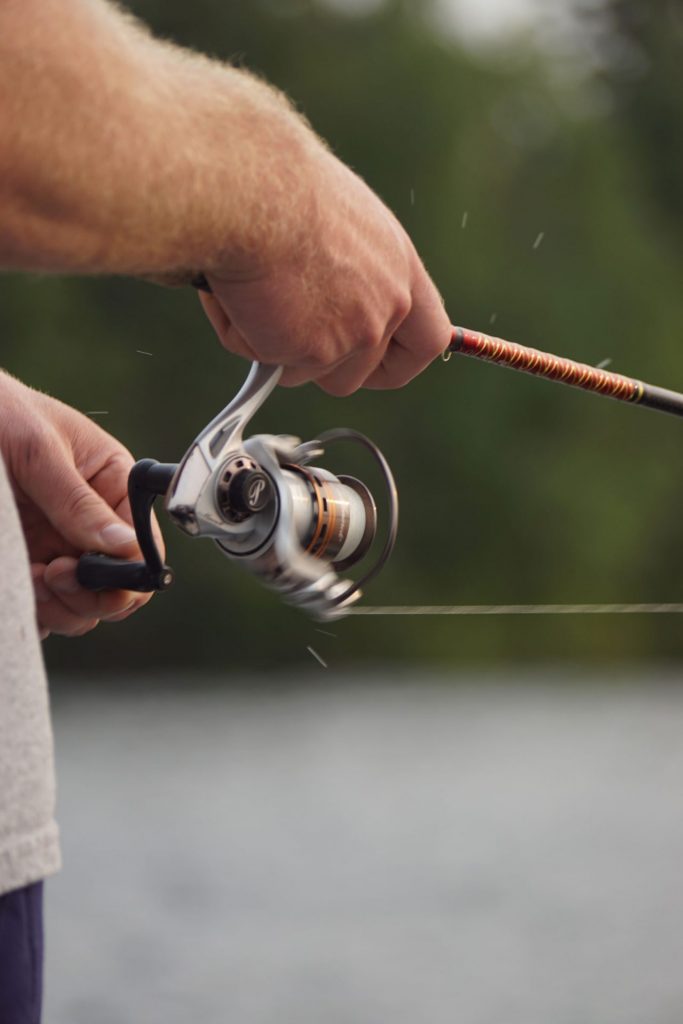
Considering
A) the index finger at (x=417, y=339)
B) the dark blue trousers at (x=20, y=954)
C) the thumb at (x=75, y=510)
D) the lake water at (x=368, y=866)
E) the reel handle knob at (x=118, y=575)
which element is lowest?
the lake water at (x=368, y=866)

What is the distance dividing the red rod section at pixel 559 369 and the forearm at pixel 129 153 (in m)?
0.37

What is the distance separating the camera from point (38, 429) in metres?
1.51

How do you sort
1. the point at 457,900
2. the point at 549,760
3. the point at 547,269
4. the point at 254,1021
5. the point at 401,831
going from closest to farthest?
the point at 254,1021, the point at 457,900, the point at 401,831, the point at 549,760, the point at 547,269

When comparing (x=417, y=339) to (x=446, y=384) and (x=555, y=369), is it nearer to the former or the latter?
(x=555, y=369)

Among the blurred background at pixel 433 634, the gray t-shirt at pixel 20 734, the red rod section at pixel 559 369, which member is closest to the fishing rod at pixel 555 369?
the red rod section at pixel 559 369

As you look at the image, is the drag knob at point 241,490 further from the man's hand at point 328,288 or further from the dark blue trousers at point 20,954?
the dark blue trousers at point 20,954

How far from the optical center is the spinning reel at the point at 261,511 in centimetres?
139

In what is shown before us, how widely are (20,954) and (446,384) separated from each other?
1463cm

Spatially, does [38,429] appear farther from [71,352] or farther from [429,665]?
[429,665]

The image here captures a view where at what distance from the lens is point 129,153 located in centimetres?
98

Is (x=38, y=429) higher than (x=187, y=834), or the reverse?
(x=38, y=429)

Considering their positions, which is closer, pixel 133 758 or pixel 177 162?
pixel 177 162

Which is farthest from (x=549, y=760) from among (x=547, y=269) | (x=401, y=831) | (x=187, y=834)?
(x=547, y=269)

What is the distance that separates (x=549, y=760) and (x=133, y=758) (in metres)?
3.10
